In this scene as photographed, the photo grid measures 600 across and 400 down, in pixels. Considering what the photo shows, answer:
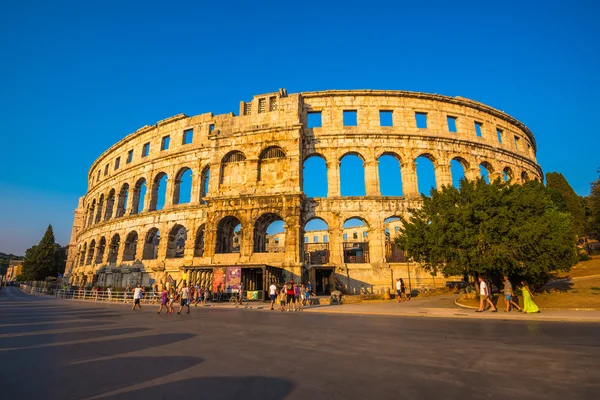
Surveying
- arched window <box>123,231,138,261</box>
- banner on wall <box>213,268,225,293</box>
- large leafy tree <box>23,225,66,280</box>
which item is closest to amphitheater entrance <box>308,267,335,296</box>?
banner on wall <box>213,268,225,293</box>

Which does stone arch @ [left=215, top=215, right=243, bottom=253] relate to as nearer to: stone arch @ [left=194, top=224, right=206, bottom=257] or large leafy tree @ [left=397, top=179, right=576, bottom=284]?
stone arch @ [left=194, top=224, right=206, bottom=257]

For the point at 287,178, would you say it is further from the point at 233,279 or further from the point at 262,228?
the point at 233,279

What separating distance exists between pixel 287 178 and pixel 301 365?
70.4ft

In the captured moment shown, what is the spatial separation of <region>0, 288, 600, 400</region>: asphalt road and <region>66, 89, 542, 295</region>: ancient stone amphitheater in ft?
49.2

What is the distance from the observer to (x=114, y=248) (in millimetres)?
35156

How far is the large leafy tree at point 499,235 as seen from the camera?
14.4 metres

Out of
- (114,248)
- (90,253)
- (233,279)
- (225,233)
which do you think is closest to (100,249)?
(90,253)

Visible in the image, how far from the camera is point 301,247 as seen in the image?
2477 centimetres

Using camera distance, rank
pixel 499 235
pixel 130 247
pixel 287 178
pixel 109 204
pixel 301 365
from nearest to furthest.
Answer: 1. pixel 301 365
2. pixel 499 235
3. pixel 287 178
4. pixel 130 247
5. pixel 109 204

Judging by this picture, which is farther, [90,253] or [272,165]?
[90,253]

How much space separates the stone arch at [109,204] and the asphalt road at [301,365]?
34405 mm

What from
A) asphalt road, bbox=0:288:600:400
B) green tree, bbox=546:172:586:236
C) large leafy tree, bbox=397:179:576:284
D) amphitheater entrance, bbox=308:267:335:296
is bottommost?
asphalt road, bbox=0:288:600:400

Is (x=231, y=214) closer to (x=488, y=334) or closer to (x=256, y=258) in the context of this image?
(x=256, y=258)

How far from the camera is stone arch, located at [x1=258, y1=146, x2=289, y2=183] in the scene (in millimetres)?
26297
